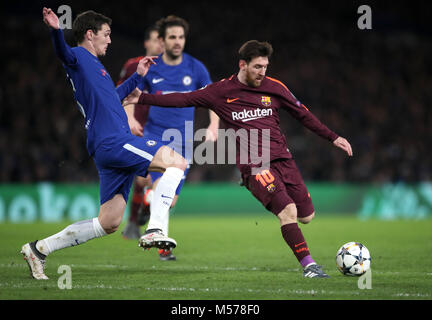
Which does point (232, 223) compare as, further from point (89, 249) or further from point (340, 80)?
point (340, 80)

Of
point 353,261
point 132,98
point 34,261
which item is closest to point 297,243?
point 353,261

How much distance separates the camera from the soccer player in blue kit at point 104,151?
5.70 meters

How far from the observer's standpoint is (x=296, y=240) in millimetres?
6297

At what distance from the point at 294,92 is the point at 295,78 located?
1.04 metres

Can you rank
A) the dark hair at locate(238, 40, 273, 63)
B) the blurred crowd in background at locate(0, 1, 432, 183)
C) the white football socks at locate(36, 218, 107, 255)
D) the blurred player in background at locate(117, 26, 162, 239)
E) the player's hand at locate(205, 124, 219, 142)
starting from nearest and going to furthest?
the white football socks at locate(36, 218, 107, 255) < the dark hair at locate(238, 40, 273, 63) < the player's hand at locate(205, 124, 219, 142) < the blurred player in background at locate(117, 26, 162, 239) < the blurred crowd in background at locate(0, 1, 432, 183)

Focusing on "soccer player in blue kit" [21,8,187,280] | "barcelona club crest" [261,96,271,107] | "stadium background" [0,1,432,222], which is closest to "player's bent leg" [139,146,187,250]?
"soccer player in blue kit" [21,8,187,280]

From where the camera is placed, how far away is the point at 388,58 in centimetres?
2369

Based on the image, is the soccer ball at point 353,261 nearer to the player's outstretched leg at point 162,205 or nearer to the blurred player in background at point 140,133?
the player's outstretched leg at point 162,205

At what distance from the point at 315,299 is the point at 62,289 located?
202cm

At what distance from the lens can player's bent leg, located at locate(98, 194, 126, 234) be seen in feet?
20.0

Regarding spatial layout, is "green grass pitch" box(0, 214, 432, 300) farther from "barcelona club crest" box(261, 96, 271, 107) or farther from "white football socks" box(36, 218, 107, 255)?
"barcelona club crest" box(261, 96, 271, 107)

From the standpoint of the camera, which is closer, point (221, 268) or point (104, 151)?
point (104, 151)

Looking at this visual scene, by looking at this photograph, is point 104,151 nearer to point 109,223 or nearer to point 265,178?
point 109,223

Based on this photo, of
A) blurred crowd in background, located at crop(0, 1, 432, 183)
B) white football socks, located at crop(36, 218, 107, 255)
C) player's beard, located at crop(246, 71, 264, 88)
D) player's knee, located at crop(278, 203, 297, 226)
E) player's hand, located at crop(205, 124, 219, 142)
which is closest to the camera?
white football socks, located at crop(36, 218, 107, 255)
